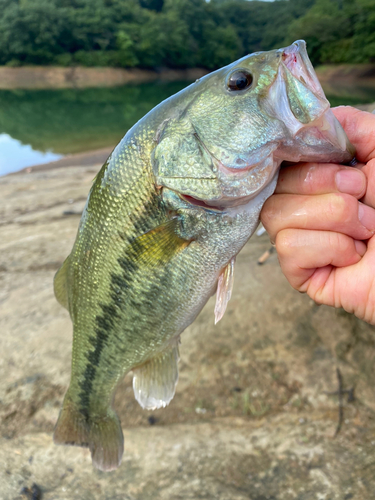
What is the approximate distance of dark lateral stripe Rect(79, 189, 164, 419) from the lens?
1.52m

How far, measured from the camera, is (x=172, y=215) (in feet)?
4.91

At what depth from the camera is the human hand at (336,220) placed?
4.39 feet

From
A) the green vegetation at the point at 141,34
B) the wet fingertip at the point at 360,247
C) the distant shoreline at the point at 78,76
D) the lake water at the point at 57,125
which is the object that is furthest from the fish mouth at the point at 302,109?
the green vegetation at the point at 141,34

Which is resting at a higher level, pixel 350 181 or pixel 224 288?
pixel 350 181

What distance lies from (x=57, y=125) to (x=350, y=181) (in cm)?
2151

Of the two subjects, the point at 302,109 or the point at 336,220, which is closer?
the point at 302,109

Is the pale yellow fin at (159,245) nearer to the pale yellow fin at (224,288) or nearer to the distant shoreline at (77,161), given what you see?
the pale yellow fin at (224,288)

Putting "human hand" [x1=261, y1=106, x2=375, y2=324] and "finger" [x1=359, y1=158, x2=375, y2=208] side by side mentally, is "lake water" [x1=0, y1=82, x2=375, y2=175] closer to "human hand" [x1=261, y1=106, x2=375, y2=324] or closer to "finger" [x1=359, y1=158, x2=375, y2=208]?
"human hand" [x1=261, y1=106, x2=375, y2=324]

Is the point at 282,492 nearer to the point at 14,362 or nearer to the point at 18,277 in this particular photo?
the point at 14,362

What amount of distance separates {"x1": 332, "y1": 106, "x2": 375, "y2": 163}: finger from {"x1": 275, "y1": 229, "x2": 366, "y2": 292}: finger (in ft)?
1.29

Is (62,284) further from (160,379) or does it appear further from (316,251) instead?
(316,251)

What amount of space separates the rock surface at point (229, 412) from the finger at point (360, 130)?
1976mm

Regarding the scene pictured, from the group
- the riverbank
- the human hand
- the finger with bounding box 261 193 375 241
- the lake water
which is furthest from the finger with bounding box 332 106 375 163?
the riverbank

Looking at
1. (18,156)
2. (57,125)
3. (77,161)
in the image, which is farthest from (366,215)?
(57,125)
